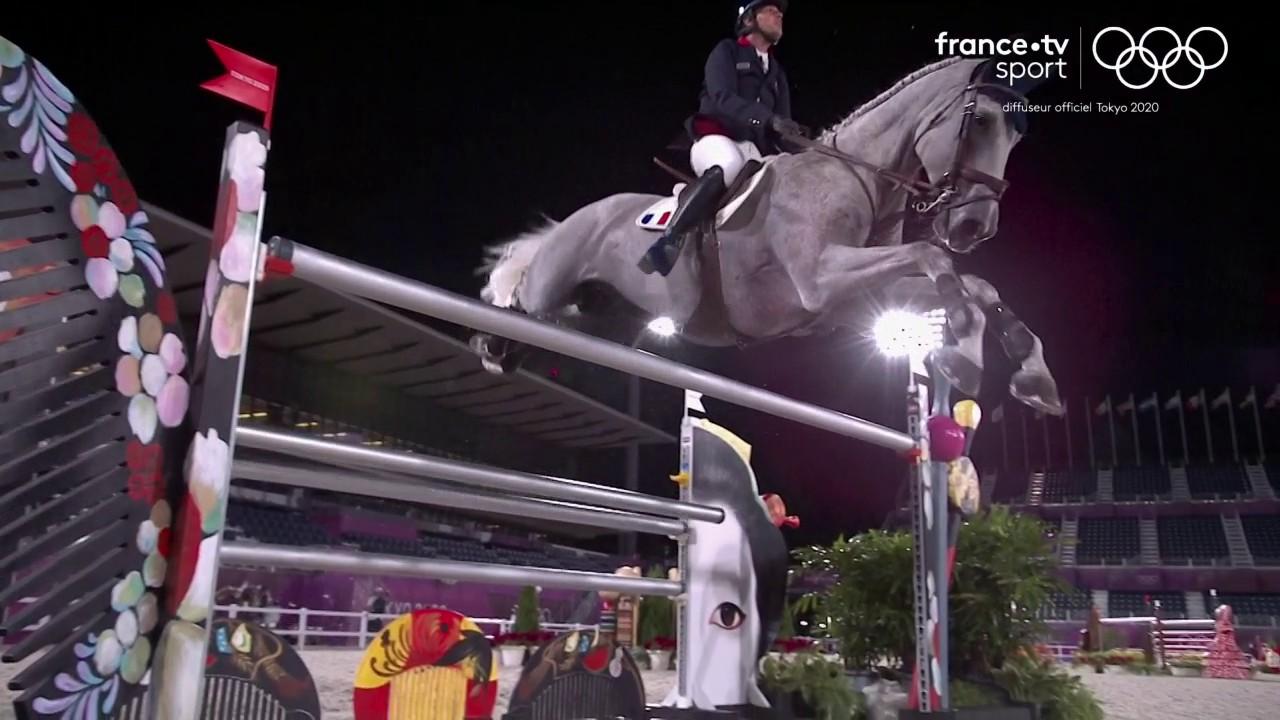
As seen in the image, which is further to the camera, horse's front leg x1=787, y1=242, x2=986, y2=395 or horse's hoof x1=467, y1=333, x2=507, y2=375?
horse's hoof x1=467, y1=333, x2=507, y2=375

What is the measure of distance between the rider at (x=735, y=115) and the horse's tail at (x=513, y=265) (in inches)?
20.6

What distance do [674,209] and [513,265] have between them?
65 centimetres

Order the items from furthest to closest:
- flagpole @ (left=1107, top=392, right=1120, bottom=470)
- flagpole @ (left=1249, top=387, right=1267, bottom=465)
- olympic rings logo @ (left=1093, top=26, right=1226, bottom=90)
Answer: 1. flagpole @ (left=1107, top=392, right=1120, bottom=470)
2. flagpole @ (left=1249, top=387, right=1267, bottom=465)
3. olympic rings logo @ (left=1093, top=26, right=1226, bottom=90)

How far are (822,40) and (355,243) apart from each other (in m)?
7.14

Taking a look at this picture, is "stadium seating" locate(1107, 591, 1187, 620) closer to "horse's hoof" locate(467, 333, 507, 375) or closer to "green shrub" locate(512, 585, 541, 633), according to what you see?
"green shrub" locate(512, 585, 541, 633)

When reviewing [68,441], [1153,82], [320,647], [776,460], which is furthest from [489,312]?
[776,460]

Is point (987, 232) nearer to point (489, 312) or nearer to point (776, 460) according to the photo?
point (489, 312)

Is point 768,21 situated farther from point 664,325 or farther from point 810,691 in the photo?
point 810,691

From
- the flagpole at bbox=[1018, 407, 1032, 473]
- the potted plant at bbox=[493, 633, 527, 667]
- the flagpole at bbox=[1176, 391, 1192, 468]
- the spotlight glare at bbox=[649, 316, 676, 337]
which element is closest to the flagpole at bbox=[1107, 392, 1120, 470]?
the flagpole at bbox=[1176, 391, 1192, 468]

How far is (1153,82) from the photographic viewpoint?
6500mm

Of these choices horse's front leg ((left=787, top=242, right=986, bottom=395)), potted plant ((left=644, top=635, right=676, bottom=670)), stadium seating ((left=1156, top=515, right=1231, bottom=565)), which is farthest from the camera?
stadium seating ((left=1156, top=515, right=1231, bottom=565))

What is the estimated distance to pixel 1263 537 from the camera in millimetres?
16375

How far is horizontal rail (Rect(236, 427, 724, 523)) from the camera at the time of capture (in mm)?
970

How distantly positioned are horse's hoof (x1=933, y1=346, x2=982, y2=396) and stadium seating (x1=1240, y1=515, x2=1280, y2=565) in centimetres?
1728
